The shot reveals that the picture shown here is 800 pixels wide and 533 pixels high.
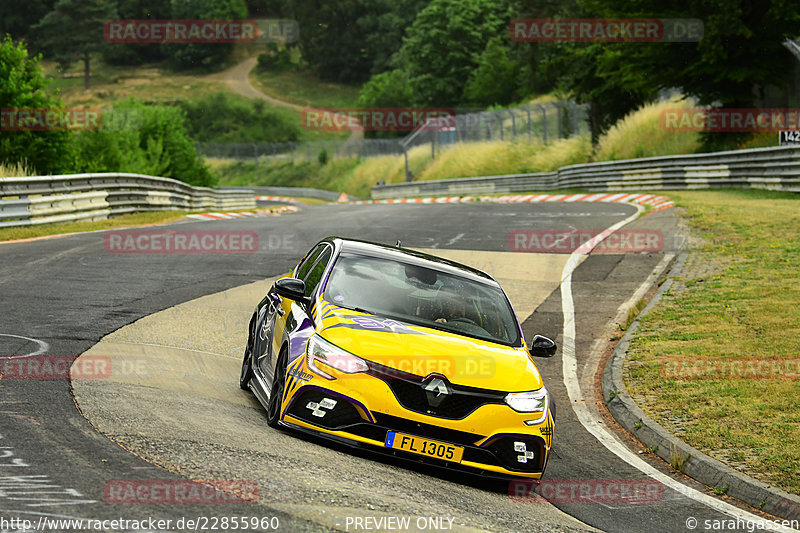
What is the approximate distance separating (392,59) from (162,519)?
134339mm

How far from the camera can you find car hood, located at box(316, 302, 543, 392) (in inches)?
278

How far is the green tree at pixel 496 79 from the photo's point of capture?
295ft

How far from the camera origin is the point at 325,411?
6.96 m

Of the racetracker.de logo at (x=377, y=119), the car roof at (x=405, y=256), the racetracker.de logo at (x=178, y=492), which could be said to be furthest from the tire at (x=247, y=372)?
the racetracker.de logo at (x=377, y=119)

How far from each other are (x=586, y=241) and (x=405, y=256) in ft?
43.9

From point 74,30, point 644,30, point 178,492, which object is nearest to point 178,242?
point 178,492

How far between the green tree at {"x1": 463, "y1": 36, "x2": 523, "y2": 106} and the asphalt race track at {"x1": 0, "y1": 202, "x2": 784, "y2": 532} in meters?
75.3

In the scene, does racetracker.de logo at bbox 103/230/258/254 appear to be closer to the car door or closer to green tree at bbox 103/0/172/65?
the car door

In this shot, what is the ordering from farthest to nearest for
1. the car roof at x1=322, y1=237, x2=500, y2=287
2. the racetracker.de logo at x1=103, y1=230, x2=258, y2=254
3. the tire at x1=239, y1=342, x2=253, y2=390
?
the racetracker.de logo at x1=103, y1=230, x2=258, y2=254 → the tire at x1=239, y1=342, x2=253, y2=390 → the car roof at x1=322, y1=237, x2=500, y2=287

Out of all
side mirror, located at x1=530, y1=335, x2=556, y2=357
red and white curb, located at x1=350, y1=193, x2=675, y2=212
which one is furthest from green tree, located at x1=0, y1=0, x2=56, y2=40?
side mirror, located at x1=530, y1=335, x2=556, y2=357

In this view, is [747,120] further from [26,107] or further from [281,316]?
[281,316]

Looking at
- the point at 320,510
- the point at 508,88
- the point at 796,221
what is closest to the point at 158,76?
the point at 508,88

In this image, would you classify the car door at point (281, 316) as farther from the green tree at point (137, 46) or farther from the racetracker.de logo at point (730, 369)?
the green tree at point (137, 46)

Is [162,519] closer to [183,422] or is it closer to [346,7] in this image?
[183,422]
